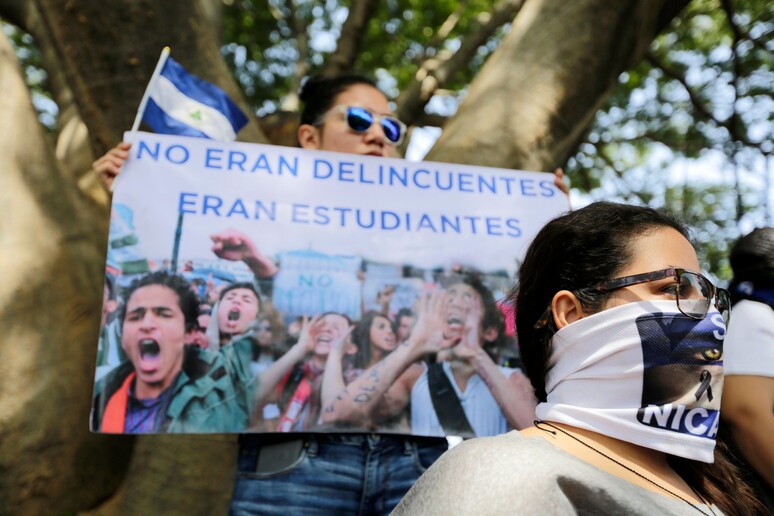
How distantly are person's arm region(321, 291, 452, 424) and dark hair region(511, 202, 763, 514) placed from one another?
0.74m

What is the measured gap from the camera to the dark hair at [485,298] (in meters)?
2.56

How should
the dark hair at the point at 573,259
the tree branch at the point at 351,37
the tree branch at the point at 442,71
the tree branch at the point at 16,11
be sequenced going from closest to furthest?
the dark hair at the point at 573,259 < the tree branch at the point at 16,11 < the tree branch at the point at 351,37 < the tree branch at the point at 442,71

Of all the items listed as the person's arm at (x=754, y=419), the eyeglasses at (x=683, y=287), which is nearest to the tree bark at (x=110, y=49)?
the eyeglasses at (x=683, y=287)

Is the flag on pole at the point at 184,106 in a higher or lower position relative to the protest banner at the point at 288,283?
higher

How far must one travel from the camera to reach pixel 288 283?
2.46 m

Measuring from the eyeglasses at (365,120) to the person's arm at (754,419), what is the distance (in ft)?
4.74

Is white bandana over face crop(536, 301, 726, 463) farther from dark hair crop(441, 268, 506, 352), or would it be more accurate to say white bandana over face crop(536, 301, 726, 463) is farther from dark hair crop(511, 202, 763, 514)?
dark hair crop(441, 268, 506, 352)

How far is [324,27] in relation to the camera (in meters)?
8.75

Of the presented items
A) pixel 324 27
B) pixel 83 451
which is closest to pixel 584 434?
pixel 83 451

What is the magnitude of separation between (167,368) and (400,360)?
28.3 inches

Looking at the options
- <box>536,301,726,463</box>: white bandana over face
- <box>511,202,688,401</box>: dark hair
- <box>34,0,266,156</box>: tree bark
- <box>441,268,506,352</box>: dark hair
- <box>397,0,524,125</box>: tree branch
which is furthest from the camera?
<box>397,0,524,125</box>: tree branch

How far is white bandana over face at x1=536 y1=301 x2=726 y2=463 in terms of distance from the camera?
1.45 m

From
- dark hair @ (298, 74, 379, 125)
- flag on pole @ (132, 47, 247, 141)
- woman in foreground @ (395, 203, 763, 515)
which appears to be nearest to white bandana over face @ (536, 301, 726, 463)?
woman in foreground @ (395, 203, 763, 515)

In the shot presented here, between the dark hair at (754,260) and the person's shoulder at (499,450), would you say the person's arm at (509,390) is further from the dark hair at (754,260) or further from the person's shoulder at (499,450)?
the person's shoulder at (499,450)
